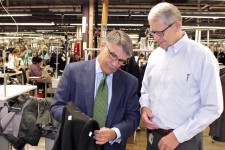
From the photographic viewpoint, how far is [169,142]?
1.82 metres

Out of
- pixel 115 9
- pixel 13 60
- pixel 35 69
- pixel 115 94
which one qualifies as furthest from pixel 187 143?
pixel 115 9

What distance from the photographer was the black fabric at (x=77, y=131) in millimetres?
1535

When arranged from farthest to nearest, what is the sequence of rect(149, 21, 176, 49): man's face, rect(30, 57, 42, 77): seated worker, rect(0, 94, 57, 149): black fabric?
rect(30, 57, 42, 77): seated worker, rect(0, 94, 57, 149): black fabric, rect(149, 21, 176, 49): man's face

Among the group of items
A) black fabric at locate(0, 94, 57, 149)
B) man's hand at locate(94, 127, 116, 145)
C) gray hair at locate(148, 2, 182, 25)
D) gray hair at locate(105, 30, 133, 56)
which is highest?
gray hair at locate(148, 2, 182, 25)

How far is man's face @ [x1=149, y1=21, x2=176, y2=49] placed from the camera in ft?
6.06

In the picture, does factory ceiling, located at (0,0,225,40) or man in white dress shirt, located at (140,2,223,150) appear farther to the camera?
factory ceiling, located at (0,0,225,40)

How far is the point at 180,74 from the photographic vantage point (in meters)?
1.88

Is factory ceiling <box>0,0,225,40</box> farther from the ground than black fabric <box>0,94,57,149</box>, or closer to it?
farther from the ground

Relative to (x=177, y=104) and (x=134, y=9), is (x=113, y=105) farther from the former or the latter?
(x=134, y=9)

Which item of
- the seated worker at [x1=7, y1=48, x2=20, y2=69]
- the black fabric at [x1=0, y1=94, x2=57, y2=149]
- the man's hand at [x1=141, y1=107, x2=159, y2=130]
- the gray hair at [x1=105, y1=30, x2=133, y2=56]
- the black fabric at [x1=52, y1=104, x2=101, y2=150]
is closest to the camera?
the black fabric at [x1=52, y1=104, x2=101, y2=150]

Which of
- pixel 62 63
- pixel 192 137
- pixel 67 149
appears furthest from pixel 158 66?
pixel 62 63

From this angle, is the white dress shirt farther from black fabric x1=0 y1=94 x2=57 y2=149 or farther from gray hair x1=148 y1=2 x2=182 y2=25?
black fabric x1=0 y1=94 x2=57 y2=149

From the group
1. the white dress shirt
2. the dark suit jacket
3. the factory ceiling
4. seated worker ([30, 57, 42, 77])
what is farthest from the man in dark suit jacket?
the factory ceiling

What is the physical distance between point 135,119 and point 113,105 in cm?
19
